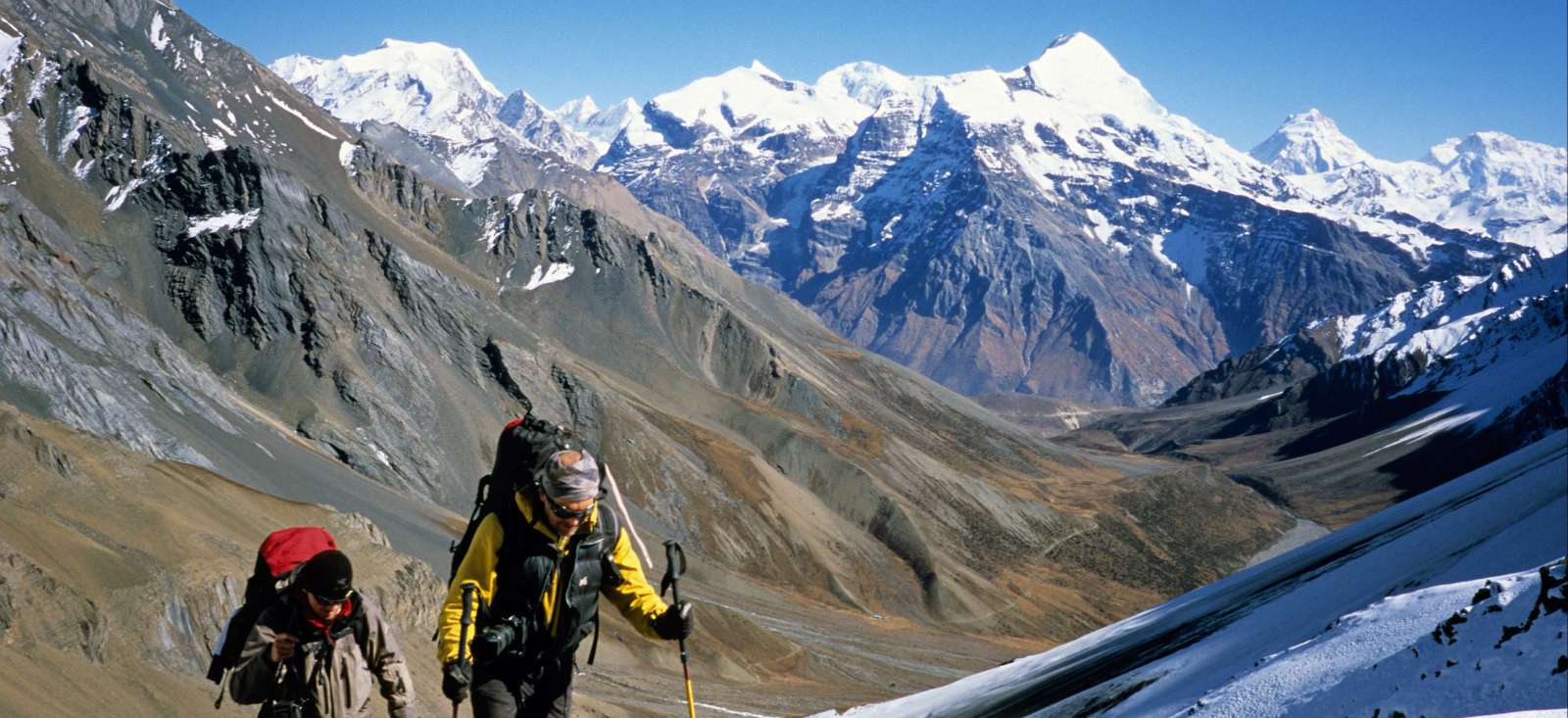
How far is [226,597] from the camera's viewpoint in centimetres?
3294

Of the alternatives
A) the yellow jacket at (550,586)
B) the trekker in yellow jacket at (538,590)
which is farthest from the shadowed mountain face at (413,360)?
the trekker in yellow jacket at (538,590)

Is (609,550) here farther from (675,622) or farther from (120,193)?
(120,193)

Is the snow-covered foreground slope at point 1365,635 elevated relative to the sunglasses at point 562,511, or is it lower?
lower

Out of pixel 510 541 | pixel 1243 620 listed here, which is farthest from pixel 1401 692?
pixel 1243 620

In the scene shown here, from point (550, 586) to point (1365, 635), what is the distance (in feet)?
27.5

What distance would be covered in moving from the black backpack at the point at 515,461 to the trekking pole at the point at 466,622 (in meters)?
0.48

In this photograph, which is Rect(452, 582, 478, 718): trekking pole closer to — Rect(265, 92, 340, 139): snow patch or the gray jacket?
the gray jacket

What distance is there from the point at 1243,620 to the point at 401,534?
55.2 metres

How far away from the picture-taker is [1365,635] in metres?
12.3

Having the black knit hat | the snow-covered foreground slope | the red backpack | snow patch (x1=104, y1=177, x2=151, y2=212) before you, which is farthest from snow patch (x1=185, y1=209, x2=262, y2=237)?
the black knit hat

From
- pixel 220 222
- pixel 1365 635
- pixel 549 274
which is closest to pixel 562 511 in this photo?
pixel 1365 635

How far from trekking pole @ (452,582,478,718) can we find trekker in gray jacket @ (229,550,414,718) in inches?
18.8

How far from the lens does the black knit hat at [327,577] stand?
9.02 m

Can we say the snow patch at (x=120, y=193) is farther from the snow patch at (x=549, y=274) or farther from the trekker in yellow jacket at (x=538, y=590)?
the trekker in yellow jacket at (x=538, y=590)
